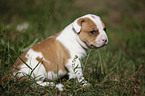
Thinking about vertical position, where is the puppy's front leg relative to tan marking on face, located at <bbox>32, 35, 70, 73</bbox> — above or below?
below

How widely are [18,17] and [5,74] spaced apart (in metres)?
4.20

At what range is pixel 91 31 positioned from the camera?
265 cm

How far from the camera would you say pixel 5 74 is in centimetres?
244

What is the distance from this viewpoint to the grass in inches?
93.7

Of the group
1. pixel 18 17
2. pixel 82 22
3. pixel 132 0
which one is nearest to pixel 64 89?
pixel 82 22

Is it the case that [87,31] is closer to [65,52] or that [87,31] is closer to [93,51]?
[65,52]

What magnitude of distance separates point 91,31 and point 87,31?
0.07 m

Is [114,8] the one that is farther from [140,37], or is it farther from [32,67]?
[32,67]

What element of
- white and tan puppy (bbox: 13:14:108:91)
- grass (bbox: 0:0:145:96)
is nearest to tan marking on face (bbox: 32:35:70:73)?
white and tan puppy (bbox: 13:14:108:91)

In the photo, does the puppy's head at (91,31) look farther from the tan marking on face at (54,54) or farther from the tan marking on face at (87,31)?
the tan marking on face at (54,54)

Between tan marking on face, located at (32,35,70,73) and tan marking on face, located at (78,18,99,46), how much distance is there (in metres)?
0.36

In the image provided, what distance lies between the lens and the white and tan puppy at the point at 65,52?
256cm

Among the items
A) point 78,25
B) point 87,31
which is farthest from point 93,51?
point 78,25

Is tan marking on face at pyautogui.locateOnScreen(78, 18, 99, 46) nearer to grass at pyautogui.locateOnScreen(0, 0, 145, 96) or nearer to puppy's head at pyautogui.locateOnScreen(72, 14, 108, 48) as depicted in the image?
puppy's head at pyautogui.locateOnScreen(72, 14, 108, 48)
